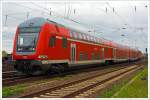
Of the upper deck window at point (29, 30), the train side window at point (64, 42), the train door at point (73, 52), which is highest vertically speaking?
the upper deck window at point (29, 30)

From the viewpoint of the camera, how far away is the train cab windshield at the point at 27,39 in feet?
59.5

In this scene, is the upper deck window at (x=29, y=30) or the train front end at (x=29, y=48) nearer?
the train front end at (x=29, y=48)

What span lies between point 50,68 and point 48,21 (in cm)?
302

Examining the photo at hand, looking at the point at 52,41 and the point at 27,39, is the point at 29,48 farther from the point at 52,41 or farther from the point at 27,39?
the point at 52,41

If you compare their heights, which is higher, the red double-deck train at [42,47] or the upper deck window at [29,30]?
the upper deck window at [29,30]

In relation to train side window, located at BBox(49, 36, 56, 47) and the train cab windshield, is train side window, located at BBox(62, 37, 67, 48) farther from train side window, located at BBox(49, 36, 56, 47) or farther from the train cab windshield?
the train cab windshield

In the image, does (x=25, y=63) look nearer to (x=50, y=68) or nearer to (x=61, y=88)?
(x=50, y=68)

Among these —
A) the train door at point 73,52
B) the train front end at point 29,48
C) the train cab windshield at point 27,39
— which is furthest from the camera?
the train door at point 73,52

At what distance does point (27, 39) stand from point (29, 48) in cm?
62

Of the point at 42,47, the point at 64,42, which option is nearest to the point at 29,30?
the point at 42,47

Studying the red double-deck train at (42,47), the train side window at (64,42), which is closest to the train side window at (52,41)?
the red double-deck train at (42,47)

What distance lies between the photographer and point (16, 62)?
61.2 feet

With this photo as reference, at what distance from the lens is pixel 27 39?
1838cm

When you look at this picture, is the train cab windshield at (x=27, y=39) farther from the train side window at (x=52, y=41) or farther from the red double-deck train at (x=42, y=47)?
the train side window at (x=52, y=41)
